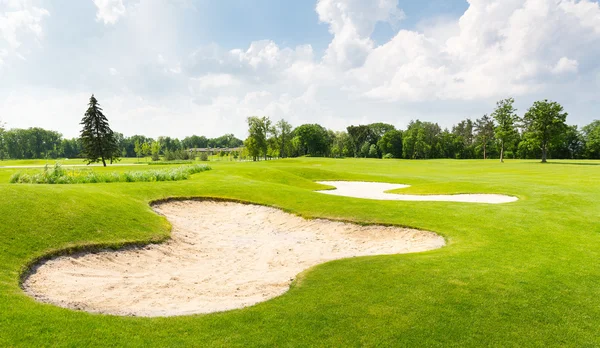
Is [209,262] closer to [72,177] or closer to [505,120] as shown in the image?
[72,177]

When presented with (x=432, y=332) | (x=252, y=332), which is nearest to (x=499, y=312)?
(x=432, y=332)

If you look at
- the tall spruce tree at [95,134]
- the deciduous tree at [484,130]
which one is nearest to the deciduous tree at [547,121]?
the deciduous tree at [484,130]

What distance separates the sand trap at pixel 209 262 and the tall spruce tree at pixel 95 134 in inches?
2083

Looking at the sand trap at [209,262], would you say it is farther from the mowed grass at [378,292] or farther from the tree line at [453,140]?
the tree line at [453,140]

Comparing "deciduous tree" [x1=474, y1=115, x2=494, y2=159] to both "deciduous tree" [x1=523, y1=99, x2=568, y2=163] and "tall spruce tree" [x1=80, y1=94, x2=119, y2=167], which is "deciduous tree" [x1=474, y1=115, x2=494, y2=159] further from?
"tall spruce tree" [x1=80, y1=94, x2=119, y2=167]

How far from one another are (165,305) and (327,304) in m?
3.83

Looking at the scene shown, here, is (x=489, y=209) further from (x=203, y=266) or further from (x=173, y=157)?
(x=173, y=157)

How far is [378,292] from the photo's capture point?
791 cm

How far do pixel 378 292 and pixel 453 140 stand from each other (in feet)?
434

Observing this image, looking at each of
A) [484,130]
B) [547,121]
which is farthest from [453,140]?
[547,121]

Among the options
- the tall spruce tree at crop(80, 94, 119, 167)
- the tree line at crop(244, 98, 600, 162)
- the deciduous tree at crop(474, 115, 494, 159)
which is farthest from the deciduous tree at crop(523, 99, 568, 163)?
the tall spruce tree at crop(80, 94, 119, 167)

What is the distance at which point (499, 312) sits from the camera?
7.12 meters

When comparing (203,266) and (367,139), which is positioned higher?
(367,139)

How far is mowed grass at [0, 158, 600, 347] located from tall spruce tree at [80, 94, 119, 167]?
181ft
